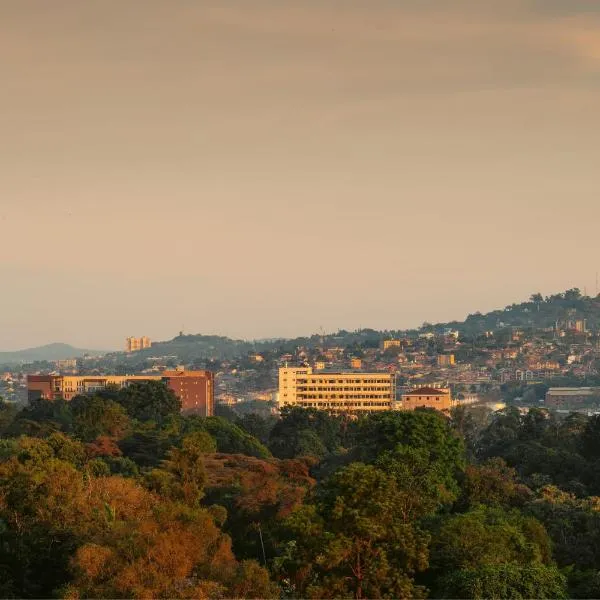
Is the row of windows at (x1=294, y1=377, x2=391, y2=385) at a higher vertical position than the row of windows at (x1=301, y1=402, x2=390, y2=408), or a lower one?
higher

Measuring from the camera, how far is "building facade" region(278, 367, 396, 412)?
116625 millimetres

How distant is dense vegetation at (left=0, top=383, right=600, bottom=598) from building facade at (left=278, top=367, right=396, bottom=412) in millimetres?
72507

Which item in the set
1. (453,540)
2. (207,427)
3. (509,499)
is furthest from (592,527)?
(207,427)

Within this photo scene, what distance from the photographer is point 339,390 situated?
11731cm

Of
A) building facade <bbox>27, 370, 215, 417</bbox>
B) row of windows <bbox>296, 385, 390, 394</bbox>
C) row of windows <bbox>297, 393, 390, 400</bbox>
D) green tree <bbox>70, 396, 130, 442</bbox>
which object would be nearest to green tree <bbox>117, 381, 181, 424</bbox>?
green tree <bbox>70, 396, 130, 442</bbox>

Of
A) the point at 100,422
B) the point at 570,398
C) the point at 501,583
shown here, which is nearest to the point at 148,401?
the point at 100,422

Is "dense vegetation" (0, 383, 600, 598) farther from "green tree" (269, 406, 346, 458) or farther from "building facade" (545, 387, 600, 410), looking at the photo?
"building facade" (545, 387, 600, 410)

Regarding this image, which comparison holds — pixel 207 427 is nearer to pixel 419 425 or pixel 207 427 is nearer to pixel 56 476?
pixel 419 425

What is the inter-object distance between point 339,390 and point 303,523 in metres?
93.9

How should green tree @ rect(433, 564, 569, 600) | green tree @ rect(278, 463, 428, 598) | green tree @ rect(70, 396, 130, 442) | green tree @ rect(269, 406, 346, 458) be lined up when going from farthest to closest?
green tree @ rect(269, 406, 346, 458) < green tree @ rect(70, 396, 130, 442) < green tree @ rect(433, 564, 569, 600) < green tree @ rect(278, 463, 428, 598)

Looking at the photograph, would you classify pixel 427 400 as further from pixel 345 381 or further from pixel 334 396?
pixel 334 396

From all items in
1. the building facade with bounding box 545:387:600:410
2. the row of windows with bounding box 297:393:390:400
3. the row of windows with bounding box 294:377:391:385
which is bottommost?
the building facade with bounding box 545:387:600:410

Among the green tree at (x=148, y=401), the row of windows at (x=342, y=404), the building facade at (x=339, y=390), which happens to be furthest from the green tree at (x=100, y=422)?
the building facade at (x=339, y=390)

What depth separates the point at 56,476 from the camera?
28375 millimetres
